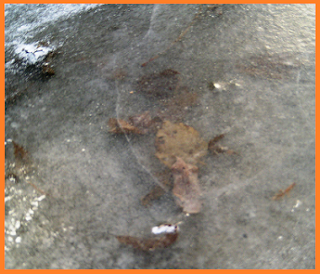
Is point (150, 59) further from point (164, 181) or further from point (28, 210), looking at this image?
point (28, 210)

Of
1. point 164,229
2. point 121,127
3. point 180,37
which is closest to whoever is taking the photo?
point 164,229

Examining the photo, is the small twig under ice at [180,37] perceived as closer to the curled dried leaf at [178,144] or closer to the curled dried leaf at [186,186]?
the curled dried leaf at [178,144]

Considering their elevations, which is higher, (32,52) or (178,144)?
(32,52)

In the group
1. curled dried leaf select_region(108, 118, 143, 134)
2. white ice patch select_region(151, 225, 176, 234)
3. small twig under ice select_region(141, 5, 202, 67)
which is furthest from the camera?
small twig under ice select_region(141, 5, 202, 67)

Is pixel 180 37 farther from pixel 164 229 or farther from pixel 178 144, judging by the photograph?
pixel 164 229

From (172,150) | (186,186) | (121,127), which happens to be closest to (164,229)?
(186,186)

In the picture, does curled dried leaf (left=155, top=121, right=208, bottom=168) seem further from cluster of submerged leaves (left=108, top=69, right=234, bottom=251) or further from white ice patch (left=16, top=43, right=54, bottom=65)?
white ice patch (left=16, top=43, right=54, bottom=65)

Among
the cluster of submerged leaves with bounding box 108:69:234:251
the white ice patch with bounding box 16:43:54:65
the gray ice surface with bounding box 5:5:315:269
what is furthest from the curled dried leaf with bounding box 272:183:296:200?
the white ice patch with bounding box 16:43:54:65

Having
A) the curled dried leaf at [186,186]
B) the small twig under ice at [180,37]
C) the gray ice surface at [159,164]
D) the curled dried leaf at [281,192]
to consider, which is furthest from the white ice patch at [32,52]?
the curled dried leaf at [281,192]
